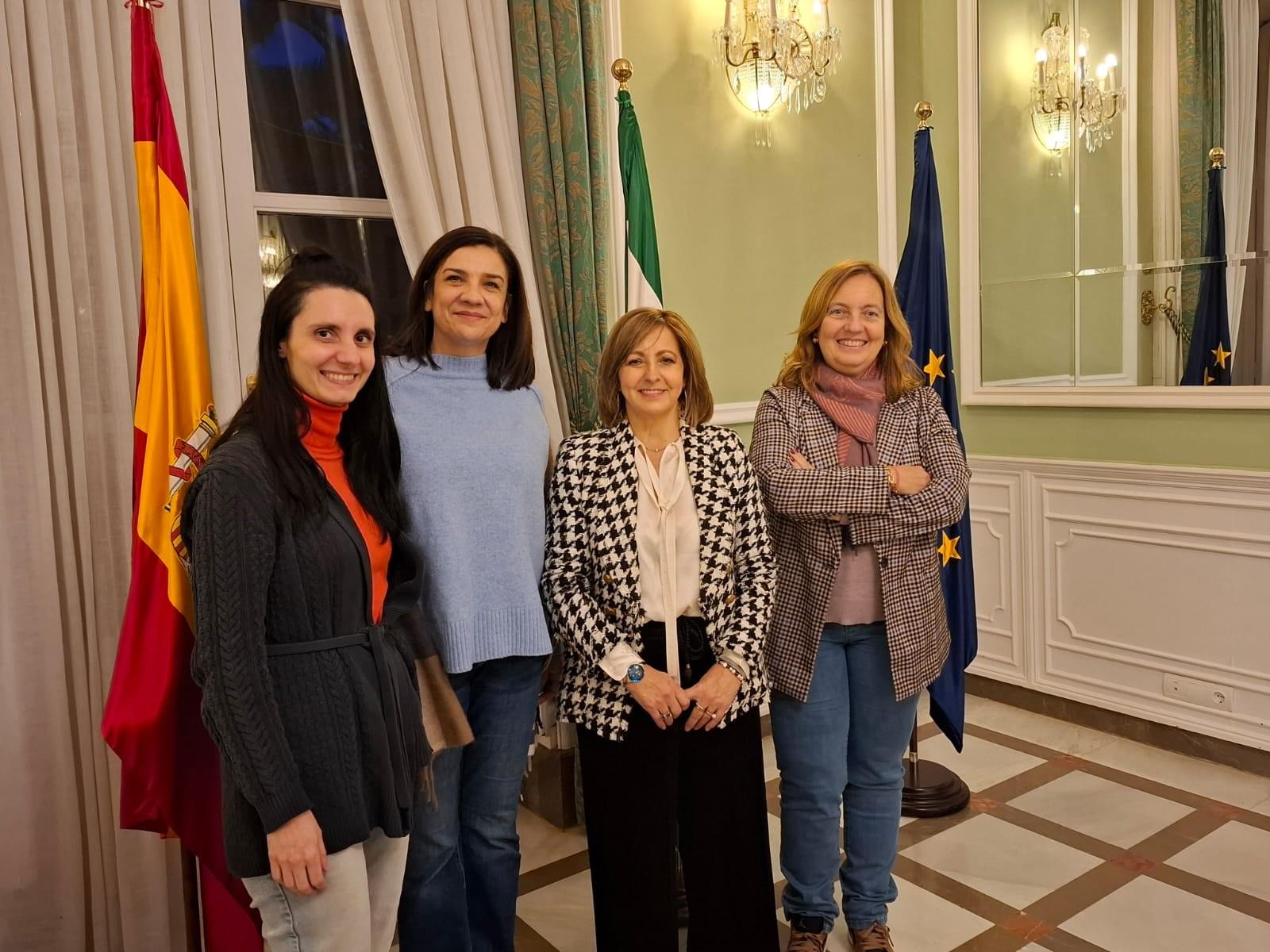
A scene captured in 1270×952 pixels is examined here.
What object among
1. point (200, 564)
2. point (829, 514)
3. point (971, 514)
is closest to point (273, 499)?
point (200, 564)

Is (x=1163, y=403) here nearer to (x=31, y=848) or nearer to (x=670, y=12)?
(x=670, y=12)

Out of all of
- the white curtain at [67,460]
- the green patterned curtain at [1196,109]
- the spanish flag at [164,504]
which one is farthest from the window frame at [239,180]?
the green patterned curtain at [1196,109]

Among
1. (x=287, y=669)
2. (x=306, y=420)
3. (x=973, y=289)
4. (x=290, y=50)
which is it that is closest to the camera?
(x=287, y=669)

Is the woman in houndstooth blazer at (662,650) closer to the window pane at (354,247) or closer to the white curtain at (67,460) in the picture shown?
the window pane at (354,247)

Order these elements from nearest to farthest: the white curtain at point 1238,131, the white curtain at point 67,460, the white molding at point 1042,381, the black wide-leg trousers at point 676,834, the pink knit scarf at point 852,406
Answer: the black wide-leg trousers at point 676,834
the white curtain at point 67,460
the pink knit scarf at point 852,406
the white curtain at point 1238,131
the white molding at point 1042,381

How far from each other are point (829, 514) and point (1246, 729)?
2210 mm

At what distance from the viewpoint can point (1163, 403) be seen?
3.48 m

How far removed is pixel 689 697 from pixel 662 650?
11 cm

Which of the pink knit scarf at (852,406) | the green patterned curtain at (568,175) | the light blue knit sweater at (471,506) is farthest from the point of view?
the green patterned curtain at (568,175)

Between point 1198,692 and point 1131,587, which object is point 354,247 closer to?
point 1131,587

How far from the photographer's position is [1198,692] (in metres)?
3.48

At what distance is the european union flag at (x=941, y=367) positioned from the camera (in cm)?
300

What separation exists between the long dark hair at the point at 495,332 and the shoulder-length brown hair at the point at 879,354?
63cm

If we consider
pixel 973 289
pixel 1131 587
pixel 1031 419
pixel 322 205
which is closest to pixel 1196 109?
pixel 973 289
